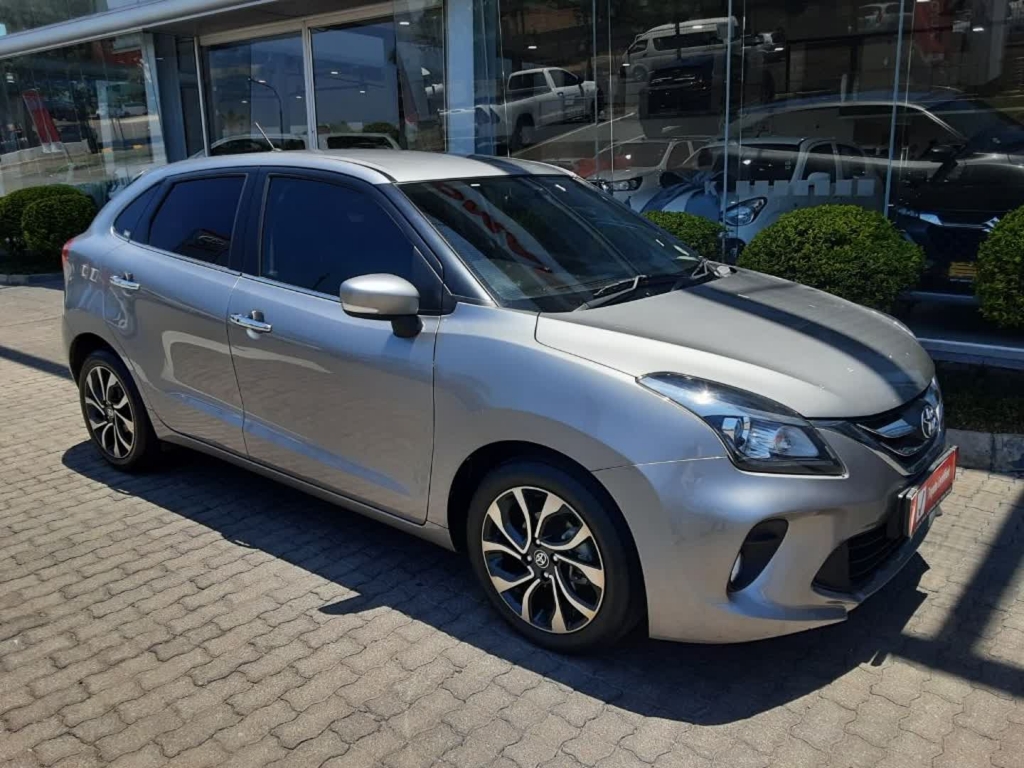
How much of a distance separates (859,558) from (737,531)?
0.55 m

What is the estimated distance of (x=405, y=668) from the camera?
3.15 m

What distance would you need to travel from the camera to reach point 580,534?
2977 mm

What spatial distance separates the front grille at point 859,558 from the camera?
9.29ft

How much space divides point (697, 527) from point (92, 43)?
15379mm

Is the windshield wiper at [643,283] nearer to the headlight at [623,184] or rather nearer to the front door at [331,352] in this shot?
the front door at [331,352]

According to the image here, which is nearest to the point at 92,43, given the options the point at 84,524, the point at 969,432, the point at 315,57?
the point at 315,57

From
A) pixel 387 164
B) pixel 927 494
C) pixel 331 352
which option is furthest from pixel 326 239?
pixel 927 494

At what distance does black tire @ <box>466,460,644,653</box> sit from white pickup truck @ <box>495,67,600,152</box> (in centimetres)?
735

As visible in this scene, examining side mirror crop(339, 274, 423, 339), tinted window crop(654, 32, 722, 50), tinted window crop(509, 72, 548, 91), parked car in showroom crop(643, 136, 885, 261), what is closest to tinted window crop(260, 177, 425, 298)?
side mirror crop(339, 274, 423, 339)

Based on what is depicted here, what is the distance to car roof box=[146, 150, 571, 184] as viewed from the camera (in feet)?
12.3

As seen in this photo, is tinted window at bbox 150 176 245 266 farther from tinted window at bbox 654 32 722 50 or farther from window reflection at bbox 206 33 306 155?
window reflection at bbox 206 33 306 155

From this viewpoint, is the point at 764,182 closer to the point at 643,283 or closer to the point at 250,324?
the point at 643,283

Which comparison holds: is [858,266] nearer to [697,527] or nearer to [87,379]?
[697,527]

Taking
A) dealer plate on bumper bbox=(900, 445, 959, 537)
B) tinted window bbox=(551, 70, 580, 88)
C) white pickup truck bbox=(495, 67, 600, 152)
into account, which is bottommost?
dealer plate on bumper bbox=(900, 445, 959, 537)
